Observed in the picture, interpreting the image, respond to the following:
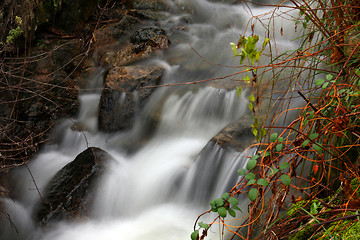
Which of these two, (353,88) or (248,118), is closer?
(353,88)

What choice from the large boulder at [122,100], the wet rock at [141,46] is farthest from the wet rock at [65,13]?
the large boulder at [122,100]

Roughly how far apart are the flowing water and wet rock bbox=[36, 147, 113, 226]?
0.09 metres

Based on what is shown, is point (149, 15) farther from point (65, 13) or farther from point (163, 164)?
point (163, 164)

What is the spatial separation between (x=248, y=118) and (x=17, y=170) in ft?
9.27

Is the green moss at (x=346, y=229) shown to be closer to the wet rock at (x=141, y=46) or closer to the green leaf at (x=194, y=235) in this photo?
the green leaf at (x=194, y=235)

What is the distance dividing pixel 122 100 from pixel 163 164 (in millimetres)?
1256

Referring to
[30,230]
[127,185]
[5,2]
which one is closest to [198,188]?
[127,185]

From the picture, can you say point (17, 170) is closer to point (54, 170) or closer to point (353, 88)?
point (54, 170)

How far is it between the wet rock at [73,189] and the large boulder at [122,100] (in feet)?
3.16

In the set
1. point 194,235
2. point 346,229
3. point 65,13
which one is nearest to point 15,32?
point 65,13

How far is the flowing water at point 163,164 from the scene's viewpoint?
350 cm

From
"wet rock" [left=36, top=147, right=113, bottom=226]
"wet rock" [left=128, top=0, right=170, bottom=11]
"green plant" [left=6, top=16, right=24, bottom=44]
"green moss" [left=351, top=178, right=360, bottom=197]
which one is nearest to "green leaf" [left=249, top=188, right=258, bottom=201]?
"green moss" [left=351, top=178, right=360, bottom=197]

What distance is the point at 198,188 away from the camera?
145 inches

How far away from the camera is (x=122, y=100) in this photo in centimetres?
499
